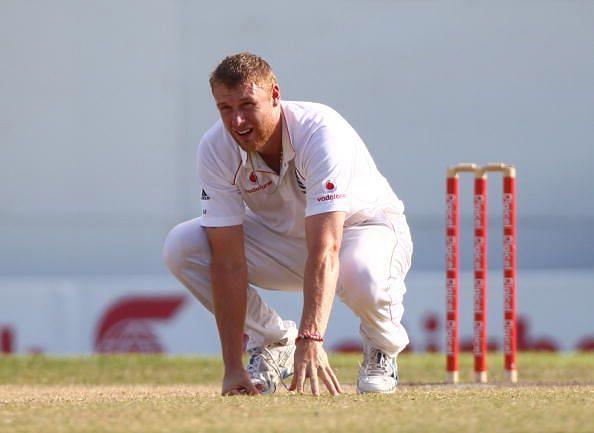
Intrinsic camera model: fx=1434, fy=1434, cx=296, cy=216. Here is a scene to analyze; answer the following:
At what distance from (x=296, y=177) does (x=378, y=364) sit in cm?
63

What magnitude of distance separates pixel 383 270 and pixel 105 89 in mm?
7559

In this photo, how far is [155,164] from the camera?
11586mm

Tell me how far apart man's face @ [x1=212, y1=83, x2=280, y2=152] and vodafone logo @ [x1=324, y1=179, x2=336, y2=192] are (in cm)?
24

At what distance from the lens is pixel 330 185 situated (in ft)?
13.3

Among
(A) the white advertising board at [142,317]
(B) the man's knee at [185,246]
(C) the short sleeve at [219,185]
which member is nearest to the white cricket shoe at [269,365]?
(B) the man's knee at [185,246]

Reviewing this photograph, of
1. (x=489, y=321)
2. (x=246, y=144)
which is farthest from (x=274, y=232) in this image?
(x=489, y=321)

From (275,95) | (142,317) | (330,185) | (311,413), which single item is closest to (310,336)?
(311,413)

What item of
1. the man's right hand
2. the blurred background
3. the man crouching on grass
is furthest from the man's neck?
the blurred background

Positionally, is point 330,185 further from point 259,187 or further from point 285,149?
point 259,187

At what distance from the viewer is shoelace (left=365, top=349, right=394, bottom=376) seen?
4.39 metres

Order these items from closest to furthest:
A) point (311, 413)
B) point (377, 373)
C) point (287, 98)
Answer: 1. point (311, 413)
2. point (377, 373)
3. point (287, 98)

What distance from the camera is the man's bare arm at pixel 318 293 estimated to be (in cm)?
383

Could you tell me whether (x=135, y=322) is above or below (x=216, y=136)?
below

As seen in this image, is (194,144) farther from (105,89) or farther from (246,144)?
(246,144)
